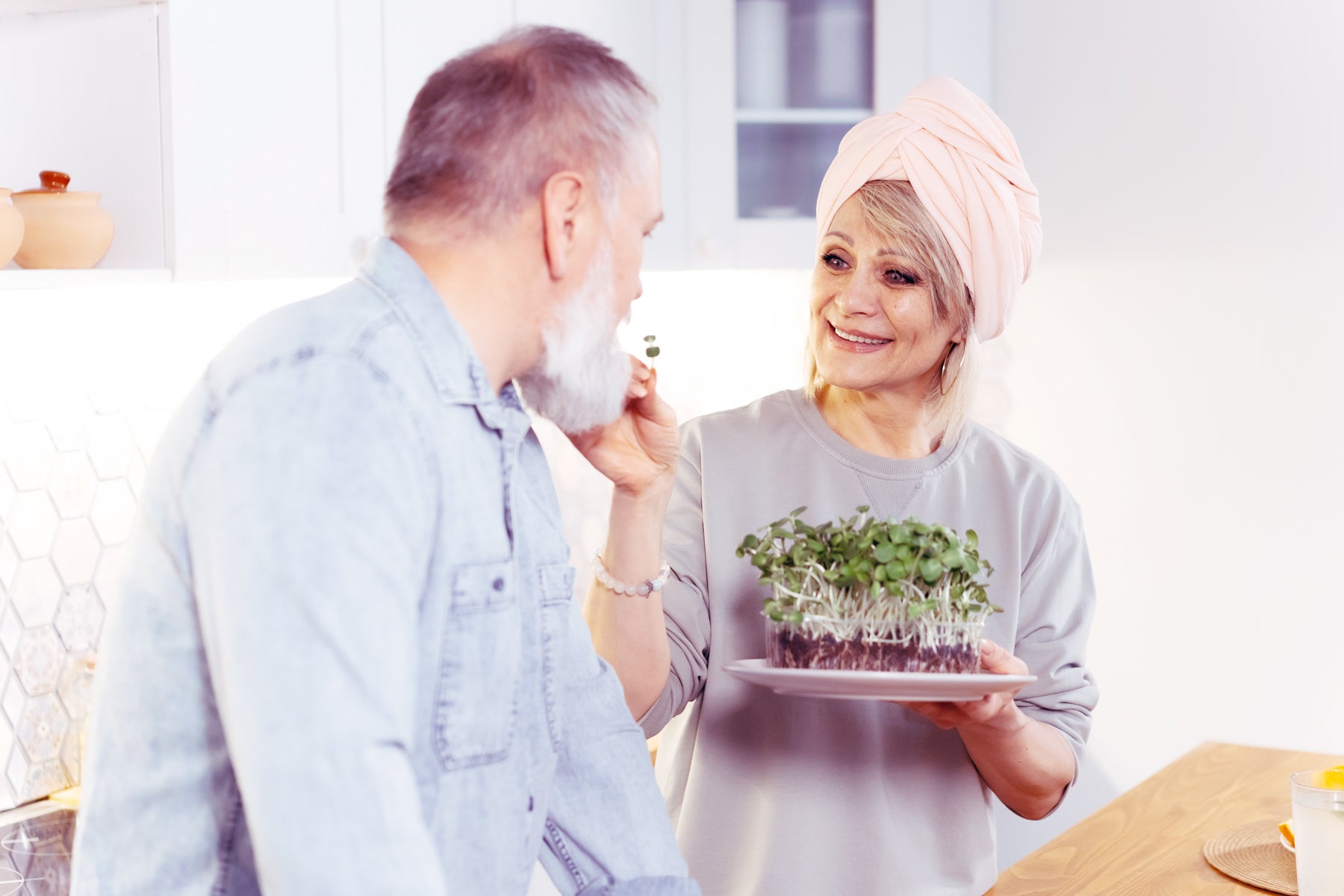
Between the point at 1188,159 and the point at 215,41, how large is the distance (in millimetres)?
2075

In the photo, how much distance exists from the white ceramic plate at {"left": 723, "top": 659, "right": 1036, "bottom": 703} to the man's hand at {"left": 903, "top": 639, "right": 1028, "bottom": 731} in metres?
0.07

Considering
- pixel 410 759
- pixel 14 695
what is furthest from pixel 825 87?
pixel 410 759

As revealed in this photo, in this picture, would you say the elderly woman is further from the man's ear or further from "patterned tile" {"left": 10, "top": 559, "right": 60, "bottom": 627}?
"patterned tile" {"left": 10, "top": 559, "right": 60, "bottom": 627}

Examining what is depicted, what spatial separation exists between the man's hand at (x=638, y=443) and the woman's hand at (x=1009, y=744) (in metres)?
0.36

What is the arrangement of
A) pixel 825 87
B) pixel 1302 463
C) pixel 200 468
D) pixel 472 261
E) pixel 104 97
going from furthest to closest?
pixel 1302 463 → pixel 825 87 → pixel 104 97 → pixel 472 261 → pixel 200 468

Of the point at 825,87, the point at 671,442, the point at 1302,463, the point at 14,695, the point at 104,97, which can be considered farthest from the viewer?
the point at 1302,463

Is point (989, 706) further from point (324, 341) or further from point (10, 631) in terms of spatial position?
point (10, 631)

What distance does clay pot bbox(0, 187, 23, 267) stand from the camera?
1285mm

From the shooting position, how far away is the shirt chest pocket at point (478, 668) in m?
0.80

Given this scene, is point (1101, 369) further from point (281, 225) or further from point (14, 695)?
point (14, 695)

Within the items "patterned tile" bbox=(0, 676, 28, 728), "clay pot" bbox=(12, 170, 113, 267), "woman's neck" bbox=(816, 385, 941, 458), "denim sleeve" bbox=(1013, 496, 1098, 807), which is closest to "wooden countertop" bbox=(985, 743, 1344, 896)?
"denim sleeve" bbox=(1013, 496, 1098, 807)

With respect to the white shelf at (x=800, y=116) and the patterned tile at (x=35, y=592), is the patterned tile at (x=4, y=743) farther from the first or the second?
the white shelf at (x=800, y=116)

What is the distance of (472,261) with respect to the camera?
33.5 inches

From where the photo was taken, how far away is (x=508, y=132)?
0.83 meters
